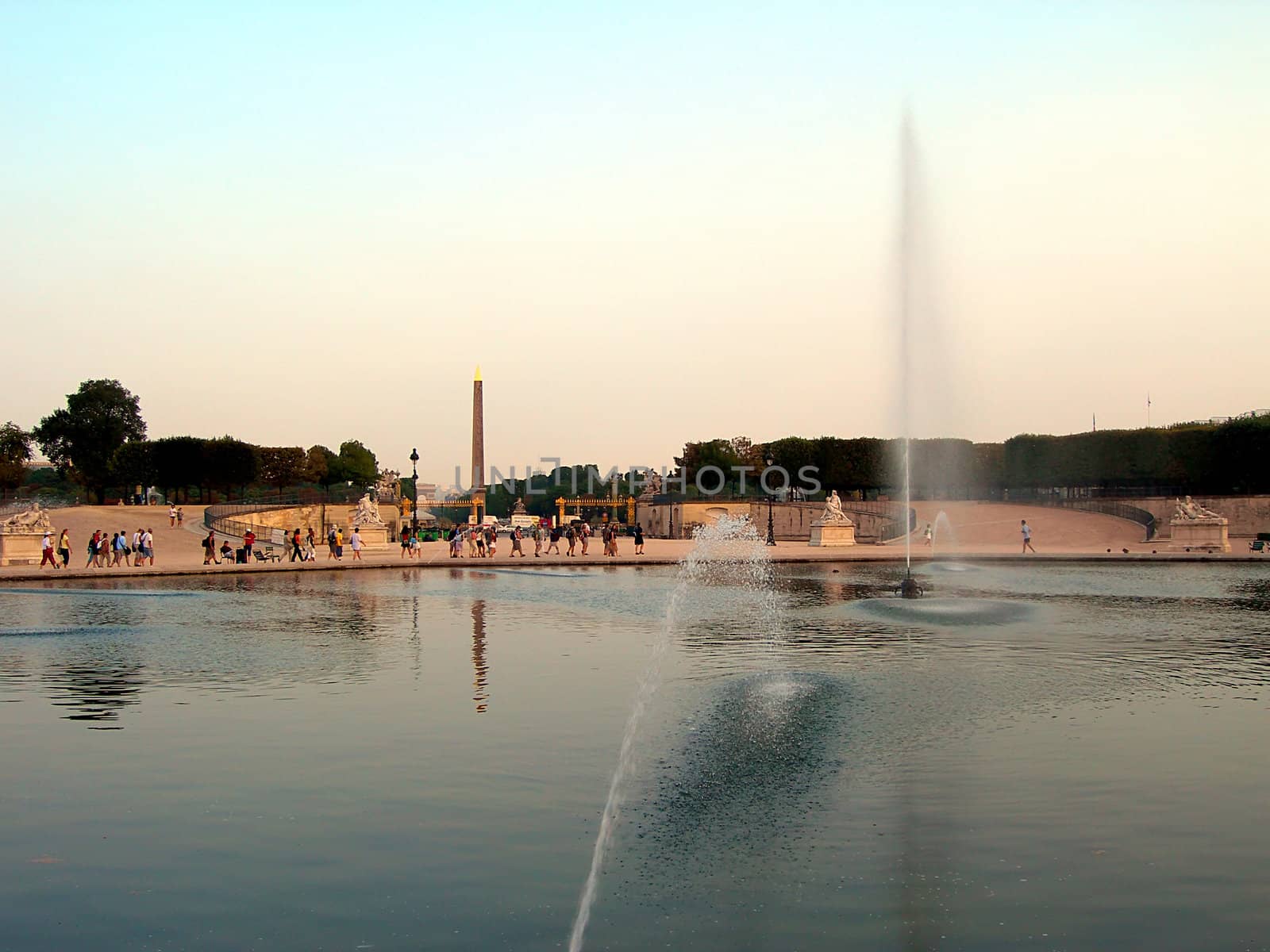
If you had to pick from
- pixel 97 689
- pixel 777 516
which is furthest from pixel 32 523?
pixel 777 516

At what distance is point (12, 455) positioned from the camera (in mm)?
87062

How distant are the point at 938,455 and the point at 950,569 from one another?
39332 millimetres

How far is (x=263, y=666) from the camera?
15555mm

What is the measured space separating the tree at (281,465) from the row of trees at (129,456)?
58mm

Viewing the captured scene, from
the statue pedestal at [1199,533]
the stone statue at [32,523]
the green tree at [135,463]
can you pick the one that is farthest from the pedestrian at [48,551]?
the green tree at [135,463]

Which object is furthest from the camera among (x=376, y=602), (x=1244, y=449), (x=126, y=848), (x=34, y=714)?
(x=1244, y=449)

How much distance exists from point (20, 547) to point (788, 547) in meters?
28.4

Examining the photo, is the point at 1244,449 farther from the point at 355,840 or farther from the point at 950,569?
the point at 355,840

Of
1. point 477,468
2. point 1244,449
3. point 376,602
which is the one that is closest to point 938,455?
point 1244,449

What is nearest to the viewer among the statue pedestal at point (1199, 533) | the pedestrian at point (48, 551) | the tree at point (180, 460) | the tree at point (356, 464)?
the pedestrian at point (48, 551)

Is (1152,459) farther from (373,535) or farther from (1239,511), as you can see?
(373,535)

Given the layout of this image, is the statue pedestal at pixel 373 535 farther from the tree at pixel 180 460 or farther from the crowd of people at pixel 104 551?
the tree at pixel 180 460

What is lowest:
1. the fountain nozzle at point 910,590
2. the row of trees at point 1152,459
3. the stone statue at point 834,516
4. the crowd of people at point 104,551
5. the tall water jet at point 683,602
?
the tall water jet at point 683,602

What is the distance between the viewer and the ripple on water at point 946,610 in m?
20.8
